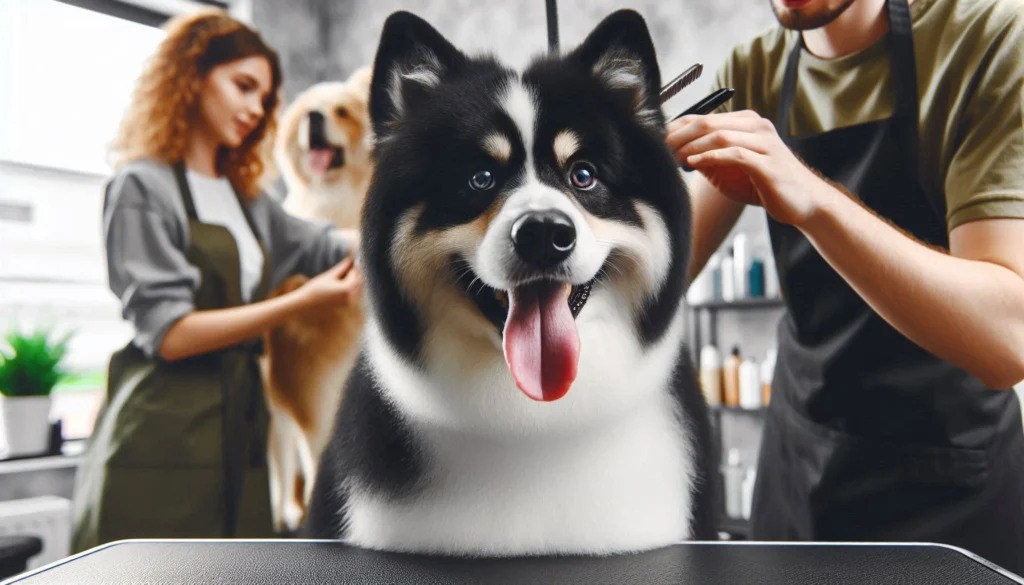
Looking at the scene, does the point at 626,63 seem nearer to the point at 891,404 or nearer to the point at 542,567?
the point at 542,567

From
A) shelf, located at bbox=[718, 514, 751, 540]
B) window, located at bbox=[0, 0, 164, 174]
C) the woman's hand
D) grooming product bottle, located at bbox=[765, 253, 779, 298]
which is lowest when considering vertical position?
shelf, located at bbox=[718, 514, 751, 540]

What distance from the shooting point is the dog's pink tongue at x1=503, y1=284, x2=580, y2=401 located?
2.10 ft

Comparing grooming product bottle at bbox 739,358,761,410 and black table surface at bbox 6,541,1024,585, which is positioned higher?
grooming product bottle at bbox 739,358,761,410

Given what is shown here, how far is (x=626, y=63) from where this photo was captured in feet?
2.43

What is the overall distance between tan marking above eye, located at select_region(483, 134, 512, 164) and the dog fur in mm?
1157

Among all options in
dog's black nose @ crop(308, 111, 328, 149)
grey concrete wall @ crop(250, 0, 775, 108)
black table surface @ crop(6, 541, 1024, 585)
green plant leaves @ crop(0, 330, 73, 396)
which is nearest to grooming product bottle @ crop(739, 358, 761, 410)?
grey concrete wall @ crop(250, 0, 775, 108)

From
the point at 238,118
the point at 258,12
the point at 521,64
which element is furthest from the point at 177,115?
the point at 258,12

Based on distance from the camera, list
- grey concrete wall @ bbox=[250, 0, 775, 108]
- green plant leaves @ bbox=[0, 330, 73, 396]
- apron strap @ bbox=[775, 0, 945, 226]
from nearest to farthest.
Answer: apron strap @ bbox=[775, 0, 945, 226] → green plant leaves @ bbox=[0, 330, 73, 396] → grey concrete wall @ bbox=[250, 0, 775, 108]

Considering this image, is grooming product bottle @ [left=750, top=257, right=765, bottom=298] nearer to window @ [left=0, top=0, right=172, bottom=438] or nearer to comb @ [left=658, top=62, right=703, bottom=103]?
comb @ [left=658, top=62, right=703, bottom=103]

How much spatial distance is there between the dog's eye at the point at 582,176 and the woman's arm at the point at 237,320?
3.07 ft

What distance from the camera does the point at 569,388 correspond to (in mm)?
684

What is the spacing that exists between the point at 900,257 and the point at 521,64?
515 millimetres

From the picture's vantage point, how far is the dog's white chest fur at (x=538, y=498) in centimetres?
72

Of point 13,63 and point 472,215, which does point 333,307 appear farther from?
point 13,63
